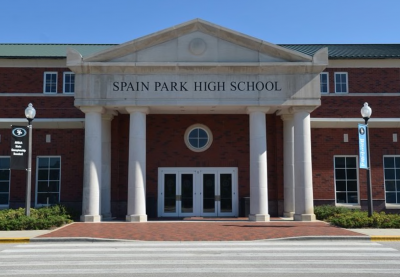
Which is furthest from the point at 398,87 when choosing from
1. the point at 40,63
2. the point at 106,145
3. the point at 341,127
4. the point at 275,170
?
the point at 40,63

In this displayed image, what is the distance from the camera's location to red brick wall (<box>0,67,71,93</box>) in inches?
969

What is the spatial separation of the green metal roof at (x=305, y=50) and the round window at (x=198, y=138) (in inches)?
303

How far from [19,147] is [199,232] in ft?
27.2

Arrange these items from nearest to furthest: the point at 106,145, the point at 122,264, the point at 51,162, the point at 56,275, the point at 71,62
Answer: the point at 56,275
the point at 122,264
the point at 71,62
the point at 106,145
the point at 51,162

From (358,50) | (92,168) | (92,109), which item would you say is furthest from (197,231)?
(358,50)

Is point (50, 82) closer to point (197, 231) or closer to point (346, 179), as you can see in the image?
point (197, 231)

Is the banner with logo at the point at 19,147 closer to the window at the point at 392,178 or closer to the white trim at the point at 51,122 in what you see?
the white trim at the point at 51,122

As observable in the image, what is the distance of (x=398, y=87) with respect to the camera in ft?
81.7

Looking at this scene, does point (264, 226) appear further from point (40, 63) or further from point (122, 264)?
point (40, 63)

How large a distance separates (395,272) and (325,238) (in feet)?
16.1

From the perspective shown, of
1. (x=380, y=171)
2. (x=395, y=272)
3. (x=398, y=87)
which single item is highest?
(x=398, y=87)

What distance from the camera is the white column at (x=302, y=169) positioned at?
808 inches

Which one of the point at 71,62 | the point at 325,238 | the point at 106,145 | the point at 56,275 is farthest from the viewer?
the point at 106,145

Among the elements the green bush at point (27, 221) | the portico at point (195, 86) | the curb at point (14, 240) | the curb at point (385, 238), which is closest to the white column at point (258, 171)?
the portico at point (195, 86)
